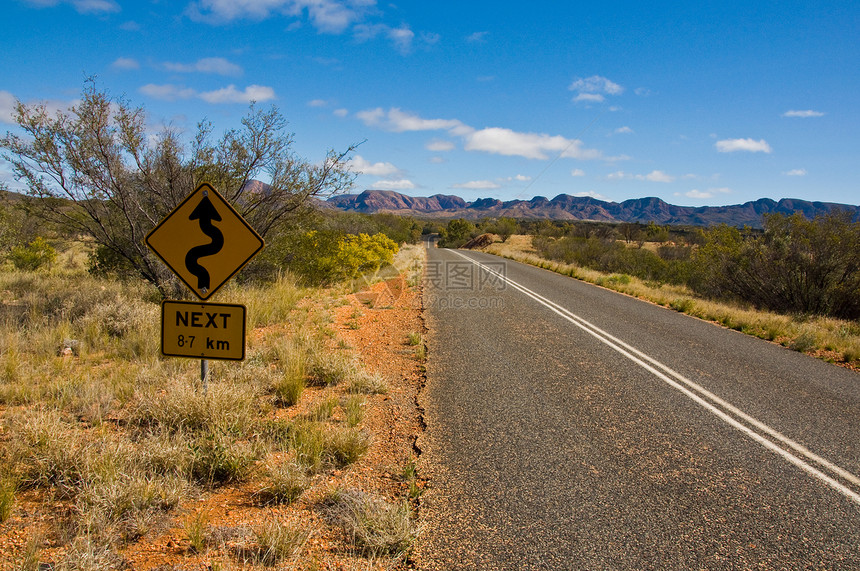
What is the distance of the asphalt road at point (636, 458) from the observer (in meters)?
2.86

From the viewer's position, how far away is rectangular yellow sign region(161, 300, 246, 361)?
13.0 ft

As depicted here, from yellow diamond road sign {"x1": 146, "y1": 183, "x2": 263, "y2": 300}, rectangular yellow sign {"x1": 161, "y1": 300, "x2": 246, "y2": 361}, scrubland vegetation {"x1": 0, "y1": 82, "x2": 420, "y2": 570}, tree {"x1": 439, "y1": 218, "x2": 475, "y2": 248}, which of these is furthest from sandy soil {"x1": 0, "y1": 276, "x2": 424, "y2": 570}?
tree {"x1": 439, "y1": 218, "x2": 475, "y2": 248}

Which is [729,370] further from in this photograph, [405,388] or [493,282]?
[493,282]

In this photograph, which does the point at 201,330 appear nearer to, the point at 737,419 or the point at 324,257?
the point at 737,419

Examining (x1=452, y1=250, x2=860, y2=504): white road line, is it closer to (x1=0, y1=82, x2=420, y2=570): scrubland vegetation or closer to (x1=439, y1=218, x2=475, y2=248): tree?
(x1=0, y1=82, x2=420, y2=570): scrubland vegetation

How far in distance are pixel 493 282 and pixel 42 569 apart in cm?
1596

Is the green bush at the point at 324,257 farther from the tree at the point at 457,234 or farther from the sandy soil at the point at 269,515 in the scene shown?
the tree at the point at 457,234

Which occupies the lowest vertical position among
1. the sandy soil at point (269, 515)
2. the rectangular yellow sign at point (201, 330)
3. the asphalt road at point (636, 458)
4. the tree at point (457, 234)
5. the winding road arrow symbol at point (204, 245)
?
the sandy soil at point (269, 515)

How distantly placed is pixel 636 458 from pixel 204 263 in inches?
164

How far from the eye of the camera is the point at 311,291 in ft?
43.8

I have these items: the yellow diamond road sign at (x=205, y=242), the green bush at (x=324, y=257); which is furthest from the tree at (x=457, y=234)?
the yellow diamond road sign at (x=205, y=242)

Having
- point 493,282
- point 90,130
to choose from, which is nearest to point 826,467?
point 90,130

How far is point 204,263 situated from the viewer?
4133 millimetres

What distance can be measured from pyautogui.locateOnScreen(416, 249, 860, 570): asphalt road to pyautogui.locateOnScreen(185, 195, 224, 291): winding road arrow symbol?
8.24 ft
